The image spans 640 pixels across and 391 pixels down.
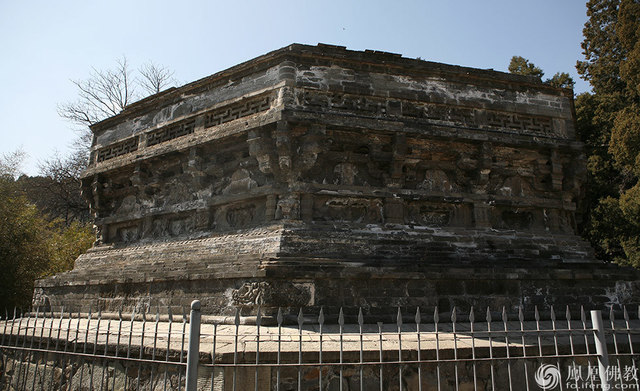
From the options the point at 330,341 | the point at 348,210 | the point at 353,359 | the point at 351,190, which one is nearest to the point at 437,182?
the point at 351,190

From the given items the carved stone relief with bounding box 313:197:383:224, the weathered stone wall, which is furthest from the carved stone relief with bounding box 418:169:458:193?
the carved stone relief with bounding box 313:197:383:224

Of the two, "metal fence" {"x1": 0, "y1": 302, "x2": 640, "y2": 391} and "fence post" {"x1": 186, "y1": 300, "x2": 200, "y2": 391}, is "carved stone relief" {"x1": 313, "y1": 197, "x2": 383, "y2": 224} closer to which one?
"metal fence" {"x1": 0, "y1": 302, "x2": 640, "y2": 391}

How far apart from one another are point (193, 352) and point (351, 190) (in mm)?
4807

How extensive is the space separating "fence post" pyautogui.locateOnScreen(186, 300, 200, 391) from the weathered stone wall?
2907 mm

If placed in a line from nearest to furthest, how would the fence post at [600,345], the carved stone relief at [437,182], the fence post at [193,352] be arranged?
the fence post at [193,352]
the fence post at [600,345]
the carved stone relief at [437,182]

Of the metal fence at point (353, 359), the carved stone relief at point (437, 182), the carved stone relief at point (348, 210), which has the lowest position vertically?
the metal fence at point (353, 359)

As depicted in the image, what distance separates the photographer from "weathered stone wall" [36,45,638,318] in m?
6.68

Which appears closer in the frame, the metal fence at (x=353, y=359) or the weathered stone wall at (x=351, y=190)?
the metal fence at (x=353, y=359)

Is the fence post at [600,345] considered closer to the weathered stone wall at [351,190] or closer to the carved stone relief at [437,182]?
the weathered stone wall at [351,190]

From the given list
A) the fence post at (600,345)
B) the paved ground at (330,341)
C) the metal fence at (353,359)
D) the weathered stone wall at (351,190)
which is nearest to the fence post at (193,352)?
the metal fence at (353,359)

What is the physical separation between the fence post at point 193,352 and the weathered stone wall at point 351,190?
114 inches

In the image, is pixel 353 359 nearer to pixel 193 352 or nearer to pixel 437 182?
pixel 193 352

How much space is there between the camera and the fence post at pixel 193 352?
122 inches

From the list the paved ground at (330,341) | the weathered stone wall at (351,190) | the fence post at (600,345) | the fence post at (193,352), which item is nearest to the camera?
the fence post at (193,352)
